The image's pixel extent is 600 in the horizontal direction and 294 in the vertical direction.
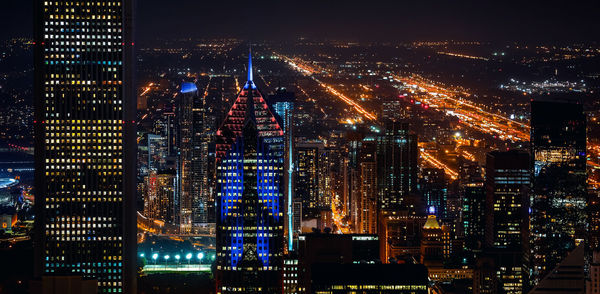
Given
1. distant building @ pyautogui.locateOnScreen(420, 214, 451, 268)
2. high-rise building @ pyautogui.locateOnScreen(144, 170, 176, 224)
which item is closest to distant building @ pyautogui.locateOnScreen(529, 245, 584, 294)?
distant building @ pyautogui.locateOnScreen(420, 214, 451, 268)

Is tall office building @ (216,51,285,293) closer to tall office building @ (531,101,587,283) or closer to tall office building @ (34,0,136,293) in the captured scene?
tall office building @ (34,0,136,293)

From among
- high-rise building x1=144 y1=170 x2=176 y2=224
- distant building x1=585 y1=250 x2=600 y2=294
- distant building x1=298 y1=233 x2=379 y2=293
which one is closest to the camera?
distant building x1=585 y1=250 x2=600 y2=294

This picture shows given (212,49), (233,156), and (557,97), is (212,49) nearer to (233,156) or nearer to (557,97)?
(233,156)

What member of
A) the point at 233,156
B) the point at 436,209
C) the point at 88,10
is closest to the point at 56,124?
the point at 88,10

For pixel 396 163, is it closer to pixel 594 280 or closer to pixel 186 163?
pixel 186 163

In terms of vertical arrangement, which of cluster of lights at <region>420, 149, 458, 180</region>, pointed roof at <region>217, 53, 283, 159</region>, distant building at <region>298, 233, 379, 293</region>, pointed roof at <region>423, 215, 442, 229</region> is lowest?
distant building at <region>298, 233, 379, 293</region>

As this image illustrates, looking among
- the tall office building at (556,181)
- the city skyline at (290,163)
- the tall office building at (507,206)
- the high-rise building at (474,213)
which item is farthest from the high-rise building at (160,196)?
the tall office building at (556,181)
